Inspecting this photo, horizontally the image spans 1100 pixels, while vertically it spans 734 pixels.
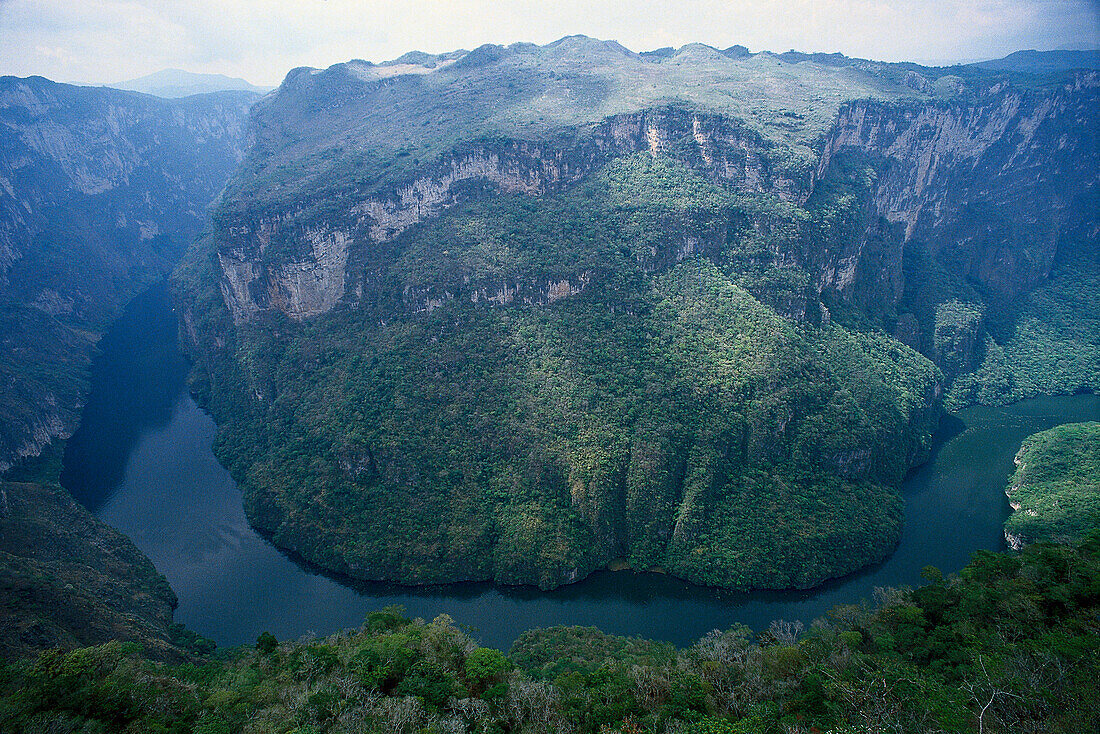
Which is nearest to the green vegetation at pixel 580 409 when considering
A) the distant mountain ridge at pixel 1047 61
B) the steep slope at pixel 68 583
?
the steep slope at pixel 68 583

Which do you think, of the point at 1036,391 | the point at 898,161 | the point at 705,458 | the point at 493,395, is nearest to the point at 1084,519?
the point at 705,458

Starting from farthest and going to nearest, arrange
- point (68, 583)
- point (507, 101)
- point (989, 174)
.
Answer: point (989, 174) < point (507, 101) < point (68, 583)

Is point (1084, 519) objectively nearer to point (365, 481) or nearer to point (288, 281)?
point (365, 481)

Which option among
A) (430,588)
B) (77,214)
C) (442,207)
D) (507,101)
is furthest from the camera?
(77,214)

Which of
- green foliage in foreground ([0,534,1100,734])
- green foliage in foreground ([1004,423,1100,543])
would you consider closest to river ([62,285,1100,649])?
green foliage in foreground ([1004,423,1100,543])

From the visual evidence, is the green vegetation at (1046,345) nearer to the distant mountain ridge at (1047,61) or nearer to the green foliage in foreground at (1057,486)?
the green foliage in foreground at (1057,486)

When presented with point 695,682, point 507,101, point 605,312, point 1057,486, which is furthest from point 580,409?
point 507,101

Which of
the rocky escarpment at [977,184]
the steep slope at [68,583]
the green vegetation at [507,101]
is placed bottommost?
the steep slope at [68,583]

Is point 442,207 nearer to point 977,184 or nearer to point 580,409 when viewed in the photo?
A: point 580,409
